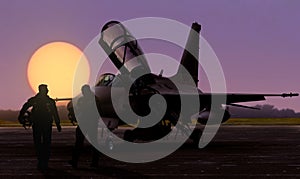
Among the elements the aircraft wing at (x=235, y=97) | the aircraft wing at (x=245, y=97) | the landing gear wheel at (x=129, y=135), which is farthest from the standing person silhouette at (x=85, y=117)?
the aircraft wing at (x=245, y=97)

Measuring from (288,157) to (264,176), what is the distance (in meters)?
5.35

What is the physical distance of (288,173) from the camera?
11484 mm

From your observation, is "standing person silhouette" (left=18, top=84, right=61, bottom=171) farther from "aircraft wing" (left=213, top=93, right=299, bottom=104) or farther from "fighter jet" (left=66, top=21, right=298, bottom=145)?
"aircraft wing" (left=213, top=93, right=299, bottom=104)

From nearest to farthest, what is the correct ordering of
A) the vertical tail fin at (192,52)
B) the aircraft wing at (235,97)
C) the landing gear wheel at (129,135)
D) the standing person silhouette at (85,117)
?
the standing person silhouette at (85,117), the landing gear wheel at (129,135), the aircraft wing at (235,97), the vertical tail fin at (192,52)

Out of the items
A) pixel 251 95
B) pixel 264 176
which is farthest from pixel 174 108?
pixel 264 176

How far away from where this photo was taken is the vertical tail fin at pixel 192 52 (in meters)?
28.3

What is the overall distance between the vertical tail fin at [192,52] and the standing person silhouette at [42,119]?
53.0 ft

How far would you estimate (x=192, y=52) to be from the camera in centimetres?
2867

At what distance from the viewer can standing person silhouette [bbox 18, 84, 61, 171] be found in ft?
41.4

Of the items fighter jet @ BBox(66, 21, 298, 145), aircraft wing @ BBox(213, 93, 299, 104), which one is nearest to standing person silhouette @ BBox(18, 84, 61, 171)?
fighter jet @ BBox(66, 21, 298, 145)

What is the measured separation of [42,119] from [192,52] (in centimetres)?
1707

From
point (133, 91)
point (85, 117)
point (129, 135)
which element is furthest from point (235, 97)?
point (85, 117)

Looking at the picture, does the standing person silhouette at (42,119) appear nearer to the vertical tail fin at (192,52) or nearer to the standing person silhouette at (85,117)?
the standing person silhouette at (85,117)

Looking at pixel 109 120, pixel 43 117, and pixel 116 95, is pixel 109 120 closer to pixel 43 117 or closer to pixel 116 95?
pixel 116 95
